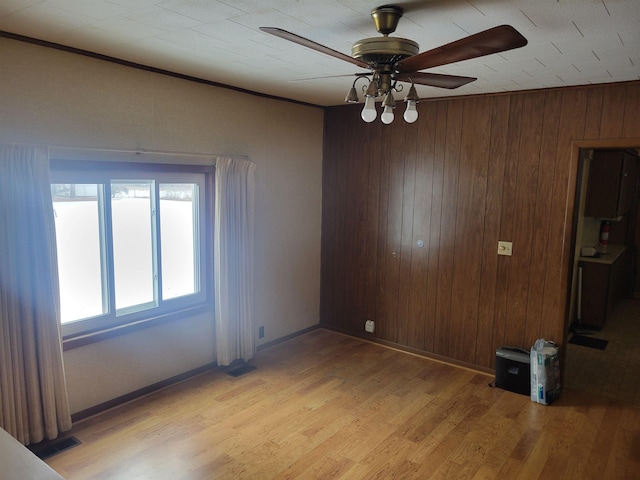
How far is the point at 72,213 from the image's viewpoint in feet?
10.4

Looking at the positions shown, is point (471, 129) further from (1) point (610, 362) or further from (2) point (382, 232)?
(1) point (610, 362)

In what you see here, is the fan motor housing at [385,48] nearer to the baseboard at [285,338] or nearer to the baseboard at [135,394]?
the baseboard at [135,394]

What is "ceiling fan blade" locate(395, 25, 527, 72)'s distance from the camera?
1.64 metres

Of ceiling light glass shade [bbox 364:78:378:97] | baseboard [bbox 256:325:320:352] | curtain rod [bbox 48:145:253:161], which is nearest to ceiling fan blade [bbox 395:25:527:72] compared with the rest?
ceiling light glass shade [bbox 364:78:378:97]

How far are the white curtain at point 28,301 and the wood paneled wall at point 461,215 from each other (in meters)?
2.93

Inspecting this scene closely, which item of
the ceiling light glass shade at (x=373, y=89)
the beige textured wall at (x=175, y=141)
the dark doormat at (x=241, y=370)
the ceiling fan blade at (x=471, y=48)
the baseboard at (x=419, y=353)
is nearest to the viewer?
the ceiling fan blade at (x=471, y=48)

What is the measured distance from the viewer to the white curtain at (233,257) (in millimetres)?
3982

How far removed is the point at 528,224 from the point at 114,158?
10.7 ft

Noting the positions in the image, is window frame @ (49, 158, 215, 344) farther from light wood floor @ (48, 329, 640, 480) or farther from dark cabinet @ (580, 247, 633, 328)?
dark cabinet @ (580, 247, 633, 328)

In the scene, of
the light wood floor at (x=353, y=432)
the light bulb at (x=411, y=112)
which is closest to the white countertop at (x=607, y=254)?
the light wood floor at (x=353, y=432)

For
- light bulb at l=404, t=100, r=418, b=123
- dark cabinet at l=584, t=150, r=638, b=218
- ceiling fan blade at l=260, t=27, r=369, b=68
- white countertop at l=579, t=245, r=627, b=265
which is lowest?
white countertop at l=579, t=245, r=627, b=265

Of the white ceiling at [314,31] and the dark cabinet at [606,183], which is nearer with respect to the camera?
the white ceiling at [314,31]

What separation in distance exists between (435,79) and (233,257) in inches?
95.3

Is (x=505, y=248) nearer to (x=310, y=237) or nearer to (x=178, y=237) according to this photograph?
(x=310, y=237)
